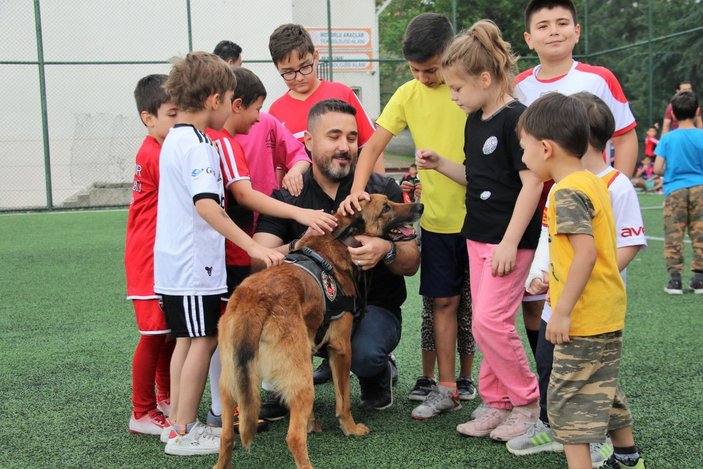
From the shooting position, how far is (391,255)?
4074 mm

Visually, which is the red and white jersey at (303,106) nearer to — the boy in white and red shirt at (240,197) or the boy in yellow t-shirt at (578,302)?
the boy in white and red shirt at (240,197)

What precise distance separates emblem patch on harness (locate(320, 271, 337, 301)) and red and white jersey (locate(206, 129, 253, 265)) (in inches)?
24.8

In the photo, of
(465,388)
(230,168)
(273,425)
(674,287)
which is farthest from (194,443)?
(674,287)

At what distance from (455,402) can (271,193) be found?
1714mm

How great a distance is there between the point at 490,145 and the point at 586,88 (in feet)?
2.50

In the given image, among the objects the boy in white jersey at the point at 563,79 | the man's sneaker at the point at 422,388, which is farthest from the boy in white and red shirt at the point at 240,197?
the boy in white jersey at the point at 563,79

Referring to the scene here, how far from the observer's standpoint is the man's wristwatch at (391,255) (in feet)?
13.3

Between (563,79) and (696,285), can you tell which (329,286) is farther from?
(696,285)

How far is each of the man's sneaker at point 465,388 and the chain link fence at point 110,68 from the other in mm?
15314

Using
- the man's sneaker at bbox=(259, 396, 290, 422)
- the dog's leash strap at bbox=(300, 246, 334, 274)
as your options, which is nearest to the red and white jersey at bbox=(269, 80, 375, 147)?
the dog's leash strap at bbox=(300, 246, 334, 274)

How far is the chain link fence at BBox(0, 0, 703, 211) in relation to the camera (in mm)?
19328

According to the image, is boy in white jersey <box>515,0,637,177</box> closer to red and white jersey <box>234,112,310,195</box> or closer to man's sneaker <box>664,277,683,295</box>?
red and white jersey <box>234,112,310,195</box>

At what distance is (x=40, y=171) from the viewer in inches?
739

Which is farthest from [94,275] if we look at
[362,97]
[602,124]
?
[362,97]
